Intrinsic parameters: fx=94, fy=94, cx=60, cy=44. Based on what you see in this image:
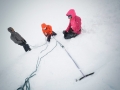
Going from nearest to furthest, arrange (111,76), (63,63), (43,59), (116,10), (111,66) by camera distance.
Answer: (111,76) < (111,66) < (63,63) < (43,59) < (116,10)

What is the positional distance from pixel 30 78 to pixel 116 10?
6353 millimetres

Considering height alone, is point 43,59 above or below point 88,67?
above

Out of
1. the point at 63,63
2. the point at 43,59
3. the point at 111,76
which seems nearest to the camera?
the point at 111,76

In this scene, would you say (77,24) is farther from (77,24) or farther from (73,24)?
(73,24)

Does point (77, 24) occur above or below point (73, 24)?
below

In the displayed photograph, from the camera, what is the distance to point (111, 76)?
268cm

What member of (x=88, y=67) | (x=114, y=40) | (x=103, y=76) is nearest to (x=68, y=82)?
(x=88, y=67)

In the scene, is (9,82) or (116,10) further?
(116,10)

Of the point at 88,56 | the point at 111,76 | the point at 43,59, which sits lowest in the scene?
the point at 111,76

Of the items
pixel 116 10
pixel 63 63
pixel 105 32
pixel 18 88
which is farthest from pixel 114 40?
pixel 18 88

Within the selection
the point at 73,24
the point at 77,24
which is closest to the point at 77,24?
the point at 77,24

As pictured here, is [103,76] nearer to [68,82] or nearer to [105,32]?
[68,82]

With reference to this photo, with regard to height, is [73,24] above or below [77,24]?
above

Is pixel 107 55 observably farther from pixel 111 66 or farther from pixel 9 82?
pixel 9 82
